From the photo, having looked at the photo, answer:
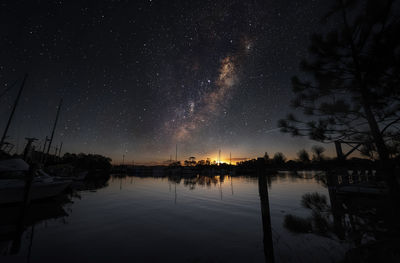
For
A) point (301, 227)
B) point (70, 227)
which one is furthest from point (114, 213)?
point (301, 227)

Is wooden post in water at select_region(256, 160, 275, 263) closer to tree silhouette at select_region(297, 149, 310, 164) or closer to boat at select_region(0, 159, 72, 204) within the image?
tree silhouette at select_region(297, 149, 310, 164)

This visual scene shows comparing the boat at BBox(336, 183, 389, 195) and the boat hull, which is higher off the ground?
the boat at BBox(336, 183, 389, 195)

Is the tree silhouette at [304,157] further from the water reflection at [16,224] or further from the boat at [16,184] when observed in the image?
the boat at [16,184]

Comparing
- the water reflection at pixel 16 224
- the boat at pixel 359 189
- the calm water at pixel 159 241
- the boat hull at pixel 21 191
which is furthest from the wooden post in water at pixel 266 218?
the boat hull at pixel 21 191

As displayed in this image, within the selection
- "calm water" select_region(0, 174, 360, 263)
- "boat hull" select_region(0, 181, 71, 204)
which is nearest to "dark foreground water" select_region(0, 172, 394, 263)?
"calm water" select_region(0, 174, 360, 263)

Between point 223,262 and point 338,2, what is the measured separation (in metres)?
7.95

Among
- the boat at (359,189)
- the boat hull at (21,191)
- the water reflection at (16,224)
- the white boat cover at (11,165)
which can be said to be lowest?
the water reflection at (16,224)

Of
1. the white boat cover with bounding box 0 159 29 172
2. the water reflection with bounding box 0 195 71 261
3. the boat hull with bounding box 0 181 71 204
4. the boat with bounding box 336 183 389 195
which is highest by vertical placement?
the white boat cover with bounding box 0 159 29 172

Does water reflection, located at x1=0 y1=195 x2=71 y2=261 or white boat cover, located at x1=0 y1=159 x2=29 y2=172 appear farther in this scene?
white boat cover, located at x1=0 y1=159 x2=29 y2=172

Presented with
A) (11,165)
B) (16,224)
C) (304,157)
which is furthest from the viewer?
(11,165)

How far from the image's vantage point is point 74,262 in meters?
4.96

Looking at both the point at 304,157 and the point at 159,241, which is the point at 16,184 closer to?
the point at 159,241

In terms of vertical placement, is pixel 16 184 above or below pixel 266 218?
above

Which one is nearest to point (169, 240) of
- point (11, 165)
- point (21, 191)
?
point (21, 191)
